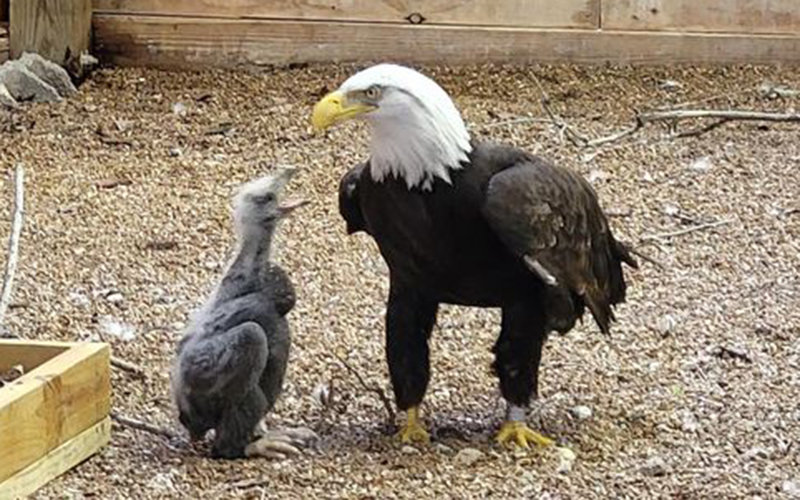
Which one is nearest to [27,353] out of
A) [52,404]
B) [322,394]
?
[52,404]

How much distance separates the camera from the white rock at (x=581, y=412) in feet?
16.2

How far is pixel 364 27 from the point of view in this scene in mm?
8516

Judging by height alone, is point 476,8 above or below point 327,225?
above

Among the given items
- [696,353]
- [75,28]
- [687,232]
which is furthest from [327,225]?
[75,28]

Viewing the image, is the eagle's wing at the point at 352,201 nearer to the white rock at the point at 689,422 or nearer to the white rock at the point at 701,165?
the white rock at the point at 689,422

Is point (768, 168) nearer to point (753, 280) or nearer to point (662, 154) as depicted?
point (662, 154)

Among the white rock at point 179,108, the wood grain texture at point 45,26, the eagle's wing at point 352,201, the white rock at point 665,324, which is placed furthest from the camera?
the wood grain texture at point 45,26

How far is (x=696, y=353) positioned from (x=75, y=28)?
13.4 ft

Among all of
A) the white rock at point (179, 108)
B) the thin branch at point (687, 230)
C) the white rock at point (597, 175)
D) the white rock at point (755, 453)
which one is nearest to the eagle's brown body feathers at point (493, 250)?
the white rock at point (755, 453)

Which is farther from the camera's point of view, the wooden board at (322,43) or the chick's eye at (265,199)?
the wooden board at (322,43)

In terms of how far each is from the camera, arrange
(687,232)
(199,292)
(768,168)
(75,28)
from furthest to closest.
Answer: (75,28) < (768,168) < (687,232) < (199,292)

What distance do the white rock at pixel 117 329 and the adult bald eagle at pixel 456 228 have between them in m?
1.08

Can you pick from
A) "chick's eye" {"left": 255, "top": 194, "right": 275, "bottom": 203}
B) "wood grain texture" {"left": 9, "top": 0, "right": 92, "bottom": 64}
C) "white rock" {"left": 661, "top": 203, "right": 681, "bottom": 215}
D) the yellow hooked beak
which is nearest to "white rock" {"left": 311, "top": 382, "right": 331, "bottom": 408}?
"chick's eye" {"left": 255, "top": 194, "right": 275, "bottom": 203}

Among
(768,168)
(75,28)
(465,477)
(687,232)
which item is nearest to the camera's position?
(465,477)
